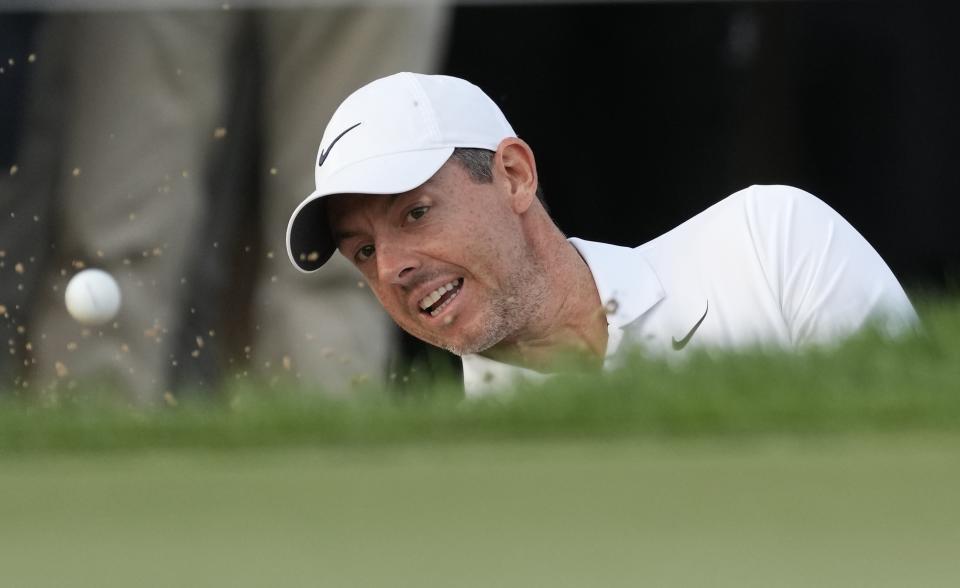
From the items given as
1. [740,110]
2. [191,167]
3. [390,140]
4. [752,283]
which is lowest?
[752,283]

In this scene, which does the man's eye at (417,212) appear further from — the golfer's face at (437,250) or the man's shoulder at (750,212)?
the man's shoulder at (750,212)

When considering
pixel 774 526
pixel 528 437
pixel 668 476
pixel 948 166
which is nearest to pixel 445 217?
pixel 528 437

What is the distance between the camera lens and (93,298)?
17.3 feet

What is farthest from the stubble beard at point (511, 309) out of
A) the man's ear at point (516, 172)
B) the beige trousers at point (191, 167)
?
the beige trousers at point (191, 167)

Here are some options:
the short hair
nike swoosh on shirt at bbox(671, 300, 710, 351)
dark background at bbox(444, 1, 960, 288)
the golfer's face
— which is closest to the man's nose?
the golfer's face

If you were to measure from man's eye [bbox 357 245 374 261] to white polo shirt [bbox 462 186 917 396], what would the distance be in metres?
0.31

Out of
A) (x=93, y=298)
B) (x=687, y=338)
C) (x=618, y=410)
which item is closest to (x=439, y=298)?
(x=687, y=338)

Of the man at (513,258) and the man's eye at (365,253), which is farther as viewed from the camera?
the man's eye at (365,253)

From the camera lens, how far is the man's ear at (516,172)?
3893 millimetres

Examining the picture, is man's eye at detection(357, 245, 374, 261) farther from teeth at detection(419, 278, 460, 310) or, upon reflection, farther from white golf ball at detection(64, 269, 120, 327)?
white golf ball at detection(64, 269, 120, 327)

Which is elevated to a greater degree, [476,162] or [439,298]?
[476,162]

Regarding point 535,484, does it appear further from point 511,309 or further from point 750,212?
point 750,212

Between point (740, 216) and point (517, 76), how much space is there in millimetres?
2217

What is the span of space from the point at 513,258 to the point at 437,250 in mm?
204
